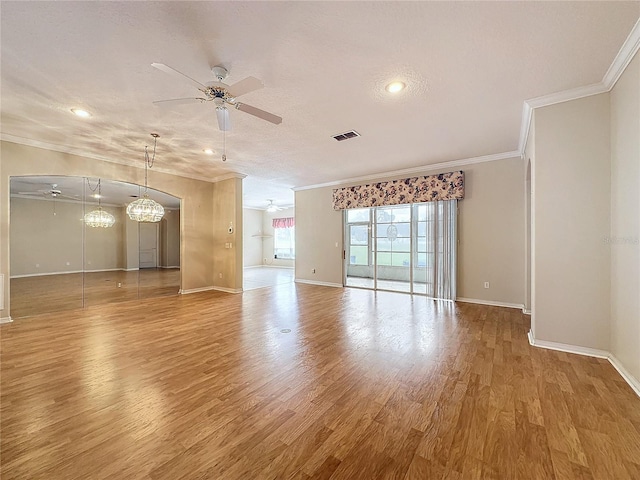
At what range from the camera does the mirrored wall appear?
14.4 feet

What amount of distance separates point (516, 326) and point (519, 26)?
145 inches

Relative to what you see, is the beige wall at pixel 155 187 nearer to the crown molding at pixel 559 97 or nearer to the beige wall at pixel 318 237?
the beige wall at pixel 318 237

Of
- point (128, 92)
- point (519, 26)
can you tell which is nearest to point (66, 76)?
point (128, 92)

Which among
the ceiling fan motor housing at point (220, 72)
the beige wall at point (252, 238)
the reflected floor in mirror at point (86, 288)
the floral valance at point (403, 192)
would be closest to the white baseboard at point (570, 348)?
the floral valance at point (403, 192)

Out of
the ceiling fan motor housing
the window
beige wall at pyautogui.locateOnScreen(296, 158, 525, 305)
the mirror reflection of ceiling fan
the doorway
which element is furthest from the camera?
the window

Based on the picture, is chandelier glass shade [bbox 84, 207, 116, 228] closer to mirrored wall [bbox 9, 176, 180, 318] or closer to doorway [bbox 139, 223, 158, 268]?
mirrored wall [bbox 9, 176, 180, 318]

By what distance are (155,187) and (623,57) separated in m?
7.24

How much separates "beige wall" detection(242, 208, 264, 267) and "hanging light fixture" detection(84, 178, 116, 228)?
20.7ft

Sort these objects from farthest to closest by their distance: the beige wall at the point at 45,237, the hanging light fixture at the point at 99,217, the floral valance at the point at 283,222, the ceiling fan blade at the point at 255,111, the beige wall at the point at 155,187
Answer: the floral valance at the point at 283,222, the hanging light fixture at the point at 99,217, the beige wall at the point at 45,237, the beige wall at the point at 155,187, the ceiling fan blade at the point at 255,111

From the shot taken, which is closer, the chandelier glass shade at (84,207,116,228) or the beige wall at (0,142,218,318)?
the beige wall at (0,142,218,318)

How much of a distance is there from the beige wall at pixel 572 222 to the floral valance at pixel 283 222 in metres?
9.41

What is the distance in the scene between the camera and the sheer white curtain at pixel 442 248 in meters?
5.38

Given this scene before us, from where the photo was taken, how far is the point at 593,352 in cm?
281

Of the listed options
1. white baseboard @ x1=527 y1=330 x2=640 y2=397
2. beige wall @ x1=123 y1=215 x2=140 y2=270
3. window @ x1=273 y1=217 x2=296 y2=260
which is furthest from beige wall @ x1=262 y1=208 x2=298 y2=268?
white baseboard @ x1=527 y1=330 x2=640 y2=397
